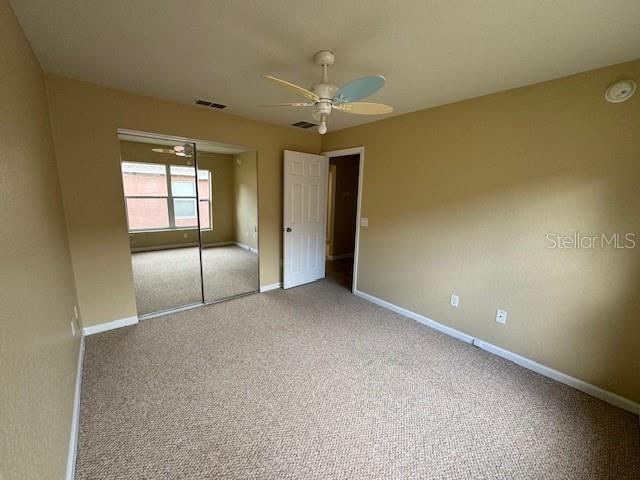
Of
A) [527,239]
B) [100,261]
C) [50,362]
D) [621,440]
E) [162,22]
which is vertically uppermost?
[162,22]

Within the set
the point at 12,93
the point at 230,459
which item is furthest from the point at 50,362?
the point at 12,93

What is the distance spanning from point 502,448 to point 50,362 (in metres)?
2.53

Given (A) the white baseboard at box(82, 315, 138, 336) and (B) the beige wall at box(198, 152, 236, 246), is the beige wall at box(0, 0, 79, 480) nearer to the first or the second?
(A) the white baseboard at box(82, 315, 138, 336)

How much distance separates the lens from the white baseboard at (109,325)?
8.43 feet

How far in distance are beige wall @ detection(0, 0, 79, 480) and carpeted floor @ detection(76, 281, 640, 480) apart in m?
0.39

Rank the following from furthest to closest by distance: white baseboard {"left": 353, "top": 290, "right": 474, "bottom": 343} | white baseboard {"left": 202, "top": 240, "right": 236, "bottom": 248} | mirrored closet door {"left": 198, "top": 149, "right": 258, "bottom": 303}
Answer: white baseboard {"left": 202, "top": 240, "right": 236, "bottom": 248} < mirrored closet door {"left": 198, "top": 149, "right": 258, "bottom": 303} < white baseboard {"left": 353, "top": 290, "right": 474, "bottom": 343}

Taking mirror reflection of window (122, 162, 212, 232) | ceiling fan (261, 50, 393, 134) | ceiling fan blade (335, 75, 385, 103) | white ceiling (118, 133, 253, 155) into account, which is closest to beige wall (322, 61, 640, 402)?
ceiling fan (261, 50, 393, 134)

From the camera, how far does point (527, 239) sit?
7.20ft

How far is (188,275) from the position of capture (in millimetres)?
3951

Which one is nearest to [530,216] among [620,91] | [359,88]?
[620,91]

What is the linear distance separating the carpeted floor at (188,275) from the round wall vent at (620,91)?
3821 mm

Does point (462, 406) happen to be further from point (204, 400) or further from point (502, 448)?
point (204, 400)

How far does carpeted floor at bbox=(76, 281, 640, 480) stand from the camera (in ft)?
4.65

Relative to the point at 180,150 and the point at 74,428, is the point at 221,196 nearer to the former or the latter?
the point at 180,150
